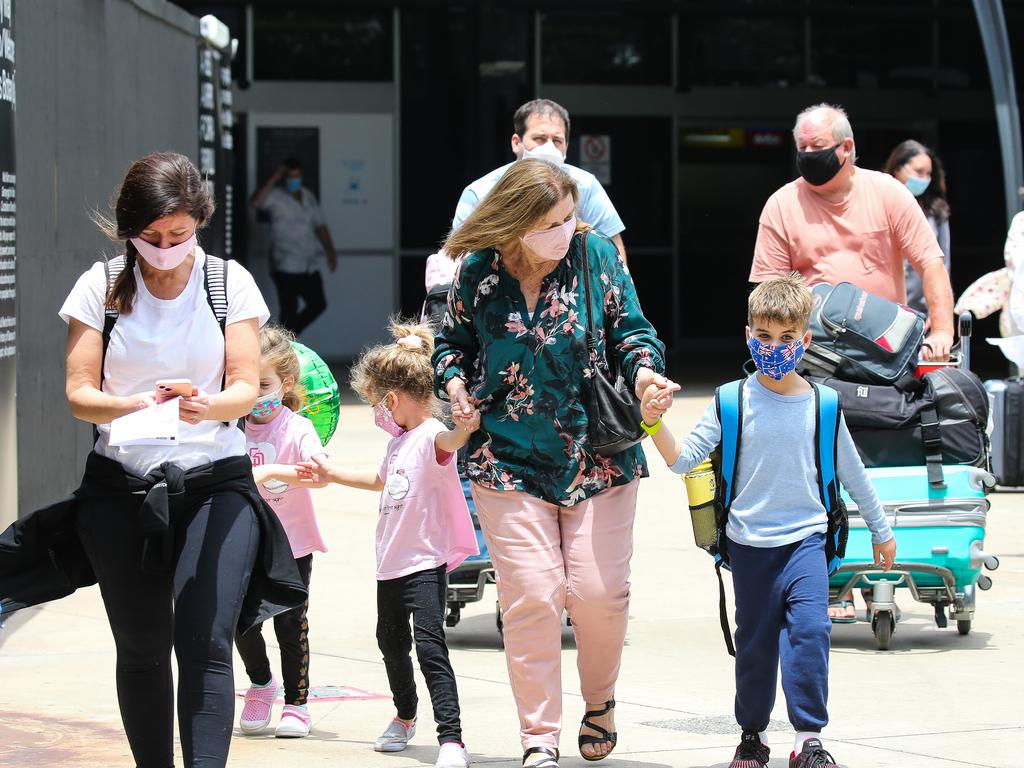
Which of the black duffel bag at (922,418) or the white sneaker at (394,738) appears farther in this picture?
the black duffel bag at (922,418)

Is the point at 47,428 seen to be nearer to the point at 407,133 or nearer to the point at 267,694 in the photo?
the point at 267,694

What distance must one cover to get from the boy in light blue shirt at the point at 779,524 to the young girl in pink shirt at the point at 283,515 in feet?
4.35

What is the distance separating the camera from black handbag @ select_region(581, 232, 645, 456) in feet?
15.8

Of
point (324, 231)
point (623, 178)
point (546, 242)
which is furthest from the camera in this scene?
point (623, 178)

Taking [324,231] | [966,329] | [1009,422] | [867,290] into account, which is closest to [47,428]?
[867,290]

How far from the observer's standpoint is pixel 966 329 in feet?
29.9

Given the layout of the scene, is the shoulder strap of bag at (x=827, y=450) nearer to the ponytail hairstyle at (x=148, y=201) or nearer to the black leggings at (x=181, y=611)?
the black leggings at (x=181, y=611)

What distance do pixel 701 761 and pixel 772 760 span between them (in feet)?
0.69

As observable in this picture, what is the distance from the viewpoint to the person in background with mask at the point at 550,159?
6723mm

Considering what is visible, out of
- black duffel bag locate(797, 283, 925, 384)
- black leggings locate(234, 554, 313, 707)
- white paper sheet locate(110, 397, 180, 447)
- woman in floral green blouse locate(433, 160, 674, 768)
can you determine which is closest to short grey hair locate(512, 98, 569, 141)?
black duffel bag locate(797, 283, 925, 384)

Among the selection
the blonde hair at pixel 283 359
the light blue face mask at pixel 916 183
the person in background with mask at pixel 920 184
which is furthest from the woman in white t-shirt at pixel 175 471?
the light blue face mask at pixel 916 183

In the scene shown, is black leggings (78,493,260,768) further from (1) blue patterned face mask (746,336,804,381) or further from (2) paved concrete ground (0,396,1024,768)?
(1) blue patterned face mask (746,336,804,381)

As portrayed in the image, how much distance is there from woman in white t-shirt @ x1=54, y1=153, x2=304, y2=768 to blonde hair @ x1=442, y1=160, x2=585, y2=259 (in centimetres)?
80

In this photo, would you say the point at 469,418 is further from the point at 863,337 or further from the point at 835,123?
the point at 835,123
